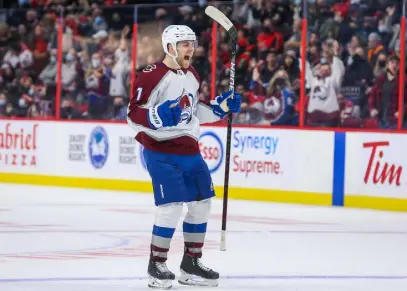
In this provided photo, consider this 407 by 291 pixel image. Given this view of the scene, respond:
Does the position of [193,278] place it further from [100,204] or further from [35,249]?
[100,204]

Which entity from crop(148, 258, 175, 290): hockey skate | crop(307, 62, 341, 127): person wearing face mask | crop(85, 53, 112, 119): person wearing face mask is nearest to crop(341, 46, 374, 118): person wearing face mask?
crop(307, 62, 341, 127): person wearing face mask

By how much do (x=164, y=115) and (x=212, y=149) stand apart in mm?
7392

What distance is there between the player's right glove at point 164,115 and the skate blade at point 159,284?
0.80m

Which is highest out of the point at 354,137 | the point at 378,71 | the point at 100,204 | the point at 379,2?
the point at 379,2

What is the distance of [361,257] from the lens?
24.2 ft

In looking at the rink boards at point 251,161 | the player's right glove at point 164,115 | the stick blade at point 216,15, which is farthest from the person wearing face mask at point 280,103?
the player's right glove at point 164,115

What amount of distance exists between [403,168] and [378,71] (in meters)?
1.06

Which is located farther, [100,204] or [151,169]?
[100,204]

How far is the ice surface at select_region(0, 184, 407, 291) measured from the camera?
236 inches

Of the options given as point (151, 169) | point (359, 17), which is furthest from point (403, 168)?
point (151, 169)

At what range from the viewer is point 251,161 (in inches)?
502

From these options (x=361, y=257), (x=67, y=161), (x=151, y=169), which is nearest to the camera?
(x=151, y=169)

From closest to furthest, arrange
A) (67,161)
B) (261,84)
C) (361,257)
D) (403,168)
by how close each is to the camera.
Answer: (361,257) → (403,168) → (261,84) → (67,161)

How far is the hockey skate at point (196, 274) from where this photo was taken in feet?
19.3
